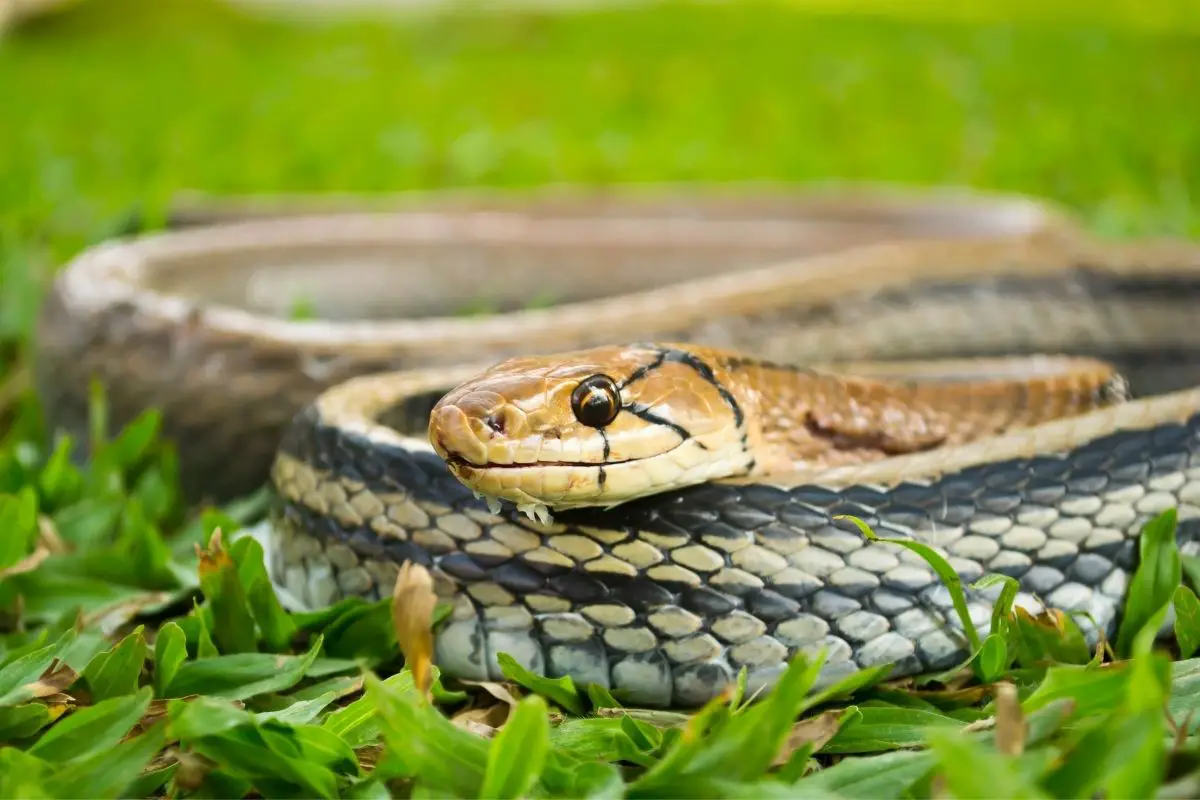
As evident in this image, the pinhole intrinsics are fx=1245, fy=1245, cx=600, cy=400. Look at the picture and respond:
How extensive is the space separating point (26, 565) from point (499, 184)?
18.8 feet

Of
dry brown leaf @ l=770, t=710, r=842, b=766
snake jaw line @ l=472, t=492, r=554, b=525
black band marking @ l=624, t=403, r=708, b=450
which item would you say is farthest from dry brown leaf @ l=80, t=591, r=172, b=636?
dry brown leaf @ l=770, t=710, r=842, b=766

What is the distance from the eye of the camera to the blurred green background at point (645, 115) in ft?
24.5

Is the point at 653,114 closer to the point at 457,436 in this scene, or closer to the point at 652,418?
the point at 652,418

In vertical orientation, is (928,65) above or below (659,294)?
above

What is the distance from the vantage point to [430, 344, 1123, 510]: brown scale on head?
Result: 2213 mm

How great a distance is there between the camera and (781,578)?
2275 millimetres

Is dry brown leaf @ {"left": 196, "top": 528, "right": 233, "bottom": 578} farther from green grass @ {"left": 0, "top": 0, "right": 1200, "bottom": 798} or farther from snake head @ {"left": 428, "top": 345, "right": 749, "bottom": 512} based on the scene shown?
snake head @ {"left": 428, "top": 345, "right": 749, "bottom": 512}

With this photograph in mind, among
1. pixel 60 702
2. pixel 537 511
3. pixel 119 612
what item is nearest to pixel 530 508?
pixel 537 511

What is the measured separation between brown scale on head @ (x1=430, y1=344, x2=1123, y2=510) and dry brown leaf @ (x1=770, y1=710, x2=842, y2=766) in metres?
0.51

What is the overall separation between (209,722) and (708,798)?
763 millimetres

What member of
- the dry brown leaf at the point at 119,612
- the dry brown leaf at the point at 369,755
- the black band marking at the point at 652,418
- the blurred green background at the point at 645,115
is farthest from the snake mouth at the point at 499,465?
the blurred green background at the point at 645,115

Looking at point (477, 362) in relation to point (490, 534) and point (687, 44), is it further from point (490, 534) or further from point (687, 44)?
point (687, 44)

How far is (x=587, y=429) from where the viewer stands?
227 cm

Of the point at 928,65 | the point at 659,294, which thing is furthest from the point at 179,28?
the point at 659,294
